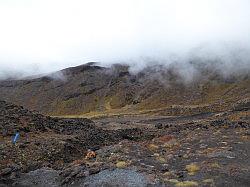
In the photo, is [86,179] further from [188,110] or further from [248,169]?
[188,110]

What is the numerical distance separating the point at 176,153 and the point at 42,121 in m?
26.1

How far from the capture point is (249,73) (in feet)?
558

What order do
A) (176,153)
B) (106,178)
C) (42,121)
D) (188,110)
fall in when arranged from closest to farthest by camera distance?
(106,178), (176,153), (42,121), (188,110)

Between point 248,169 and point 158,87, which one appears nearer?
point 248,169

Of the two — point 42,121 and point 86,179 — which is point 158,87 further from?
point 86,179

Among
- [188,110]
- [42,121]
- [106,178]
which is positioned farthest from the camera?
[188,110]

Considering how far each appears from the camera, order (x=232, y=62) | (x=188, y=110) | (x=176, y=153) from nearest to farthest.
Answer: (x=176, y=153) → (x=188, y=110) → (x=232, y=62)

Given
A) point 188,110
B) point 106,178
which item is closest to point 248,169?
point 106,178

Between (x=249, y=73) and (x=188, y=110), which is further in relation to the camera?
(x=249, y=73)

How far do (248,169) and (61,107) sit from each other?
6696 inches

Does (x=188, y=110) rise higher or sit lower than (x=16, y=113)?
lower

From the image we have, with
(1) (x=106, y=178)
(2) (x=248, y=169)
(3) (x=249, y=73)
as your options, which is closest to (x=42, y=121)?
(1) (x=106, y=178)

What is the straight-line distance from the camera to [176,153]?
1535 inches

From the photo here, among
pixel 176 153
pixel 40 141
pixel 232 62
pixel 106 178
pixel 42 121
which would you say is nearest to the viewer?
pixel 106 178
